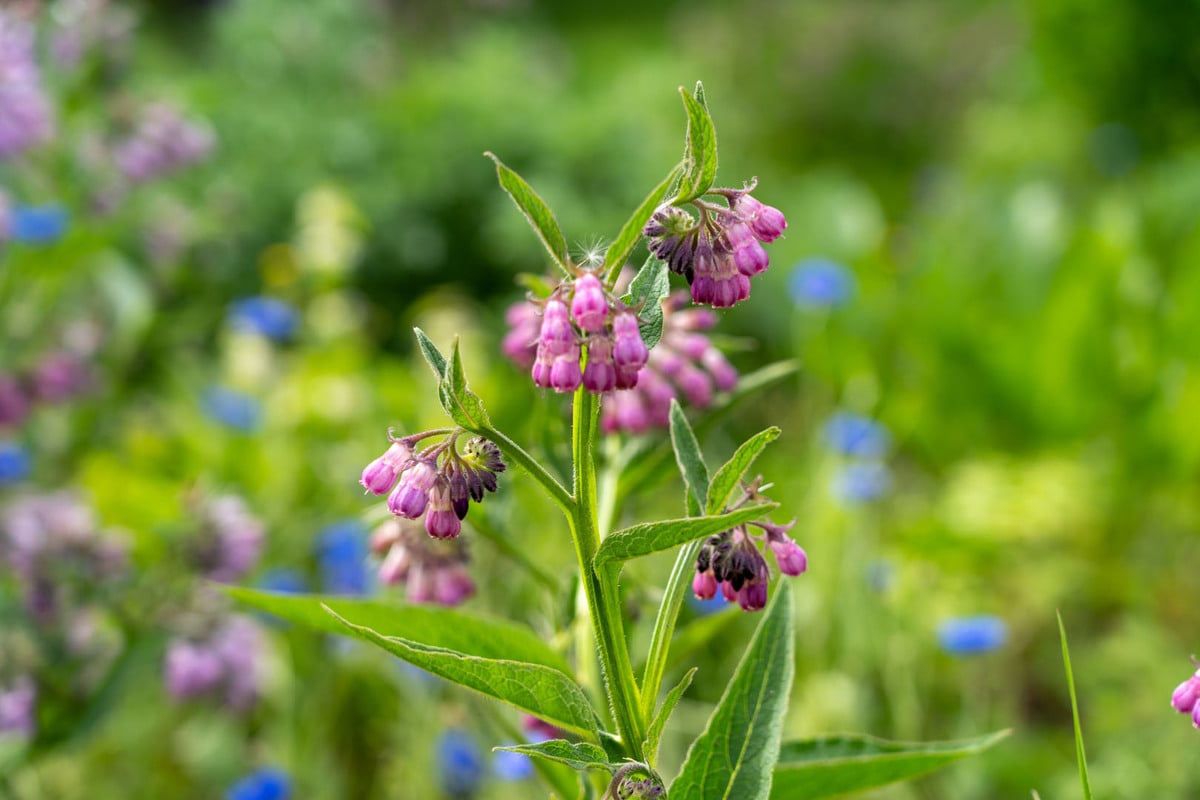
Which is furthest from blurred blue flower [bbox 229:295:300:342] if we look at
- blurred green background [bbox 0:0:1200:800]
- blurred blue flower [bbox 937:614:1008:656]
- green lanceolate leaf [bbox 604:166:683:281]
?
green lanceolate leaf [bbox 604:166:683:281]

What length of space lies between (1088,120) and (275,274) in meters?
3.37

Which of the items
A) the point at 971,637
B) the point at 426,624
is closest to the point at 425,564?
the point at 426,624

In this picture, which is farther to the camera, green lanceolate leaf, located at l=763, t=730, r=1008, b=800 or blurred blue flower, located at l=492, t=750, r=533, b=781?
blurred blue flower, located at l=492, t=750, r=533, b=781

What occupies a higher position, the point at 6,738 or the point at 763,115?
the point at 763,115

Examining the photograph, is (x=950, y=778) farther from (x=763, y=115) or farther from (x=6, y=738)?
(x=763, y=115)

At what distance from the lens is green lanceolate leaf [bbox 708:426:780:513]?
81 centimetres

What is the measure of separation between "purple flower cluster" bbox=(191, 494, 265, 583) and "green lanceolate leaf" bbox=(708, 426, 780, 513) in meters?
1.20

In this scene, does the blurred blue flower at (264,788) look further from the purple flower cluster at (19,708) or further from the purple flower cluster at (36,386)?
the purple flower cluster at (36,386)

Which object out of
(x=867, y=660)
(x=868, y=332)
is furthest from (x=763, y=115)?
(x=867, y=660)

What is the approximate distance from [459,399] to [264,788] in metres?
1.30

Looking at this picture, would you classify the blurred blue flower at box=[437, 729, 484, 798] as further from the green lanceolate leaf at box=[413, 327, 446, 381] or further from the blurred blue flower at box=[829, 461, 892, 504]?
the green lanceolate leaf at box=[413, 327, 446, 381]

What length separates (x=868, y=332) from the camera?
3533 millimetres

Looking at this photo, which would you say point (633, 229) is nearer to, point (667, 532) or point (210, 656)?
point (667, 532)

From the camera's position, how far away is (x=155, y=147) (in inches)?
97.8
